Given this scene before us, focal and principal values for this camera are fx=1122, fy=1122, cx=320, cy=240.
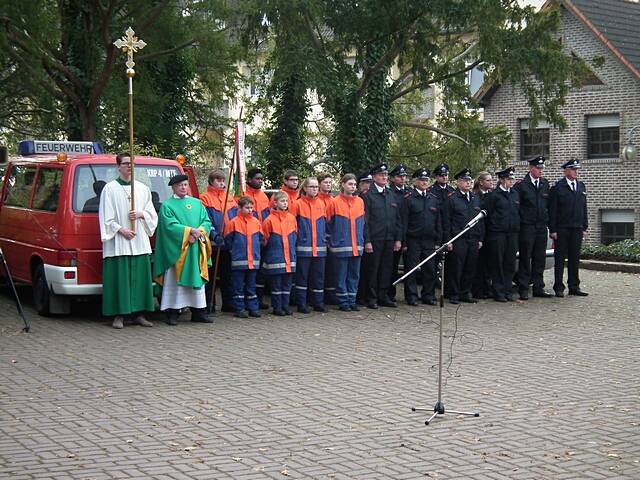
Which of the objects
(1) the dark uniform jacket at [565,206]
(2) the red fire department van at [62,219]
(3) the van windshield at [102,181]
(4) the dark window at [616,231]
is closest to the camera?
(2) the red fire department van at [62,219]

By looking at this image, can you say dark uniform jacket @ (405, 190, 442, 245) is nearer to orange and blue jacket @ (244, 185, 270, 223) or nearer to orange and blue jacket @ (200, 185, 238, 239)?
orange and blue jacket @ (244, 185, 270, 223)

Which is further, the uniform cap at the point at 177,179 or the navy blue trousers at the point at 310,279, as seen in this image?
the navy blue trousers at the point at 310,279

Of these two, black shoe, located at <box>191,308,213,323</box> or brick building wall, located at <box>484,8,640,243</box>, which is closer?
black shoe, located at <box>191,308,213,323</box>

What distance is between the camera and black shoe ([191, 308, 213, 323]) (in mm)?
14844

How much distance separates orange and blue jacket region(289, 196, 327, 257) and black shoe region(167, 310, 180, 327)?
215 centimetres

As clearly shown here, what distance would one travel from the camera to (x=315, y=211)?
1612 cm

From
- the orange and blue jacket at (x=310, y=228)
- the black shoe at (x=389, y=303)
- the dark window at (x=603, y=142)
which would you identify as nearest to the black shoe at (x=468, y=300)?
the black shoe at (x=389, y=303)

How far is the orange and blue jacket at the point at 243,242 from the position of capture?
50.1ft

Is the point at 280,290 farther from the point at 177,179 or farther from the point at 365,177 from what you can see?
the point at 365,177

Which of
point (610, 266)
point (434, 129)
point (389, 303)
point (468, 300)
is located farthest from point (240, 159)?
point (434, 129)

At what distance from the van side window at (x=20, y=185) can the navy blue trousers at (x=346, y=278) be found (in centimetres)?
448

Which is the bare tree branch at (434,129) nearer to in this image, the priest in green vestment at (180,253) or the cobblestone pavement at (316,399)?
the cobblestone pavement at (316,399)

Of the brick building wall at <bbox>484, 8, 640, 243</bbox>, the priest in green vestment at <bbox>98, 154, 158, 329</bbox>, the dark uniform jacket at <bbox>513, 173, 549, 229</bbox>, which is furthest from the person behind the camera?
the brick building wall at <bbox>484, 8, 640, 243</bbox>

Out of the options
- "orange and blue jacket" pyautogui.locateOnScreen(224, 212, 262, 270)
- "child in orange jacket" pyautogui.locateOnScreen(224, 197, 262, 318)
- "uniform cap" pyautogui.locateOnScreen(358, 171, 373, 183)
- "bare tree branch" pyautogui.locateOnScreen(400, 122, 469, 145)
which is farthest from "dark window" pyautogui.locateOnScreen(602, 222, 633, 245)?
"orange and blue jacket" pyautogui.locateOnScreen(224, 212, 262, 270)
